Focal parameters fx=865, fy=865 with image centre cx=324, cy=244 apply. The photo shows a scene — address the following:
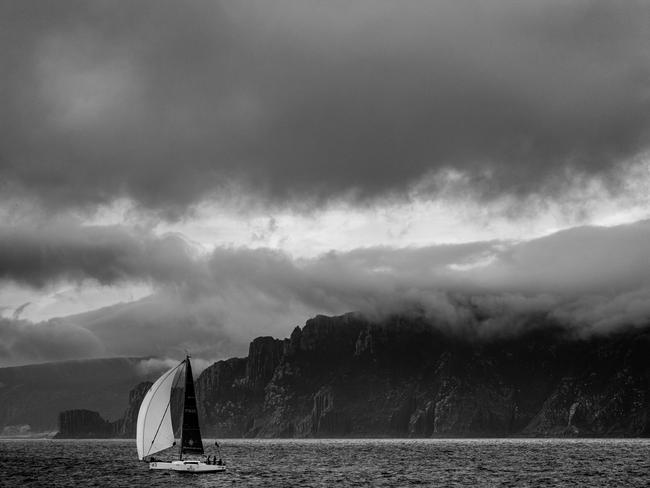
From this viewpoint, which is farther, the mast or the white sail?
the mast

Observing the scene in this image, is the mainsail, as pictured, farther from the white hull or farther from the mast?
the white hull

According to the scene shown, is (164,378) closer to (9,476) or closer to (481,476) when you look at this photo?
(9,476)

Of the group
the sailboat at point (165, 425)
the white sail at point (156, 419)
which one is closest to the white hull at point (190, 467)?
the sailboat at point (165, 425)

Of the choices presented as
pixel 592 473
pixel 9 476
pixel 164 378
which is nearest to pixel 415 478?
pixel 592 473

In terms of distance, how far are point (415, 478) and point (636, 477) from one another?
37335mm

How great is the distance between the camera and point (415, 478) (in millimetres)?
147125

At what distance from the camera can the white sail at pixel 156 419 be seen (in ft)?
466

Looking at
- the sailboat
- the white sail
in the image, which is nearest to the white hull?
the sailboat

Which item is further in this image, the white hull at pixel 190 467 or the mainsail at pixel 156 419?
the white hull at pixel 190 467

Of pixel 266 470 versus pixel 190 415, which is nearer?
pixel 190 415

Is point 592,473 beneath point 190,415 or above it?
beneath

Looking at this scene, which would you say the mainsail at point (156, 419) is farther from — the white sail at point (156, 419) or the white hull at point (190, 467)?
the white hull at point (190, 467)

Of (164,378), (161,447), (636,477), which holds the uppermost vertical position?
(164,378)

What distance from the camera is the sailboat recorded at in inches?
5600
